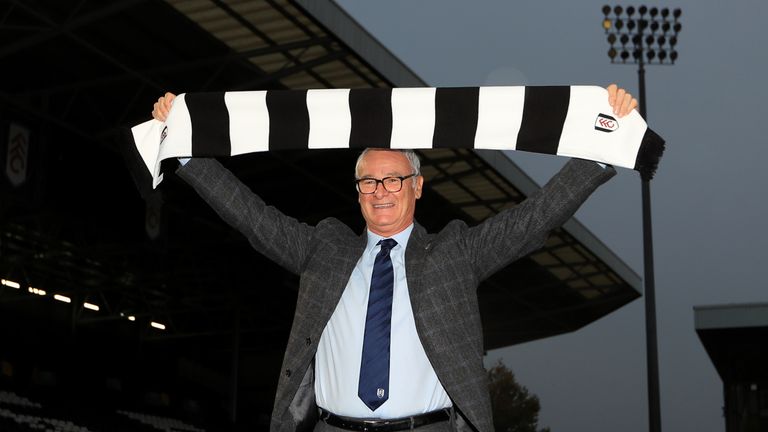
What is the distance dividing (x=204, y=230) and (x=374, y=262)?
24.5 m

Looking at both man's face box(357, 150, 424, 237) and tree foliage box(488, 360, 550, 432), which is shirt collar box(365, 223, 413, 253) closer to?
man's face box(357, 150, 424, 237)

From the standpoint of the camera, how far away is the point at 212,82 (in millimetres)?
17906

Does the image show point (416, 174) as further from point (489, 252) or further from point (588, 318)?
point (588, 318)

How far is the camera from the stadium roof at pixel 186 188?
53.4 ft

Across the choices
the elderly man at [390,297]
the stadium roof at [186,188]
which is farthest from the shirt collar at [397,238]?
the stadium roof at [186,188]

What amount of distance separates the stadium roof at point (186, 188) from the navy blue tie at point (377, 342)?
3.70ft

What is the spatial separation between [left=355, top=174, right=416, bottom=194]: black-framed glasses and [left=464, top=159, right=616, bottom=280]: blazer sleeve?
0.32 m

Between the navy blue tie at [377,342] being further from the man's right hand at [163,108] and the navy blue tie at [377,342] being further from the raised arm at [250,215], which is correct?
the man's right hand at [163,108]

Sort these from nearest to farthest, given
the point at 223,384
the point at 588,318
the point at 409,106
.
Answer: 1. the point at 409,106
2. the point at 588,318
3. the point at 223,384

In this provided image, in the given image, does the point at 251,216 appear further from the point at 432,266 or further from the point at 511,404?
the point at 511,404

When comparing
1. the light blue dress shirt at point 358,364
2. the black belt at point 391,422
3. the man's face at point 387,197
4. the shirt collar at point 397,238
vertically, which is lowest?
the black belt at point 391,422

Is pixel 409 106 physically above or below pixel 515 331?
below

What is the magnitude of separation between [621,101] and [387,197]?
38.4 inches

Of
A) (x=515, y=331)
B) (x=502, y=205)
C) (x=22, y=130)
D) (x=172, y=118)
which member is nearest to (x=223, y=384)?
(x=515, y=331)
